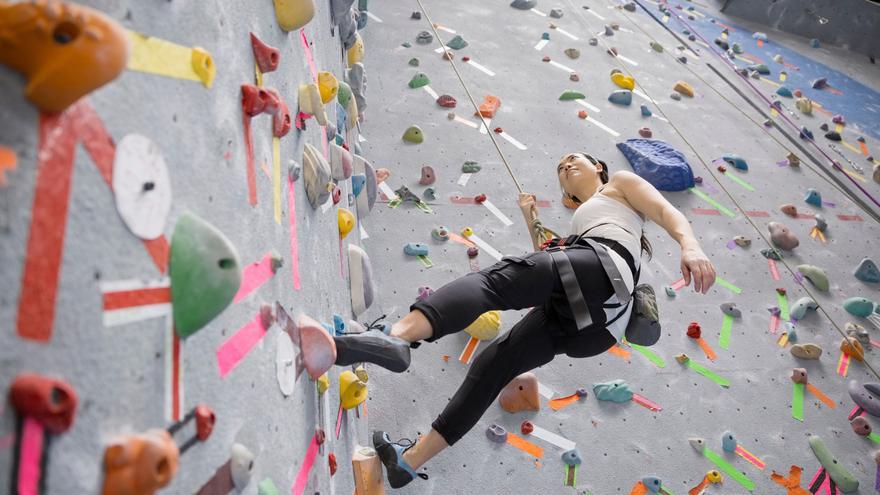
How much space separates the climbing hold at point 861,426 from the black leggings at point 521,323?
1.48m

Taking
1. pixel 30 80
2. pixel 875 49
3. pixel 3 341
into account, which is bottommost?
pixel 875 49

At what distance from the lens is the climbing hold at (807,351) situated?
2.91m

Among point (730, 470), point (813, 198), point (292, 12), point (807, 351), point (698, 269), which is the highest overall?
point (292, 12)

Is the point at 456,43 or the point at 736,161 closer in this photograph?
the point at 736,161

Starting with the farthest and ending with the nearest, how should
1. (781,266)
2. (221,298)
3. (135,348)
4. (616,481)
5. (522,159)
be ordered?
(522,159) < (781,266) < (616,481) < (221,298) < (135,348)

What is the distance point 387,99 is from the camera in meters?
4.14

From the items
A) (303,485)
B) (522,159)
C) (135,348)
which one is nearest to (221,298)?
(135,348)

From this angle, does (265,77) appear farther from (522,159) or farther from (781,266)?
(781,266)

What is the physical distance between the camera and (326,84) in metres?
1.85

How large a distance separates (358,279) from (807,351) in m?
2.10

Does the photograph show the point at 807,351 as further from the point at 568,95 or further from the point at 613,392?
the point at 568,95

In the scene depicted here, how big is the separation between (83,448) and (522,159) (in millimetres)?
3394

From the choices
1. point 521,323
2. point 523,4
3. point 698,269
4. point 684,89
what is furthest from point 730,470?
point 523,4

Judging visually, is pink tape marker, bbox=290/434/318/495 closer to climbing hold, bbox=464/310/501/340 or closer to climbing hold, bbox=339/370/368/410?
climbing hold, bbox=339/370/368/410
